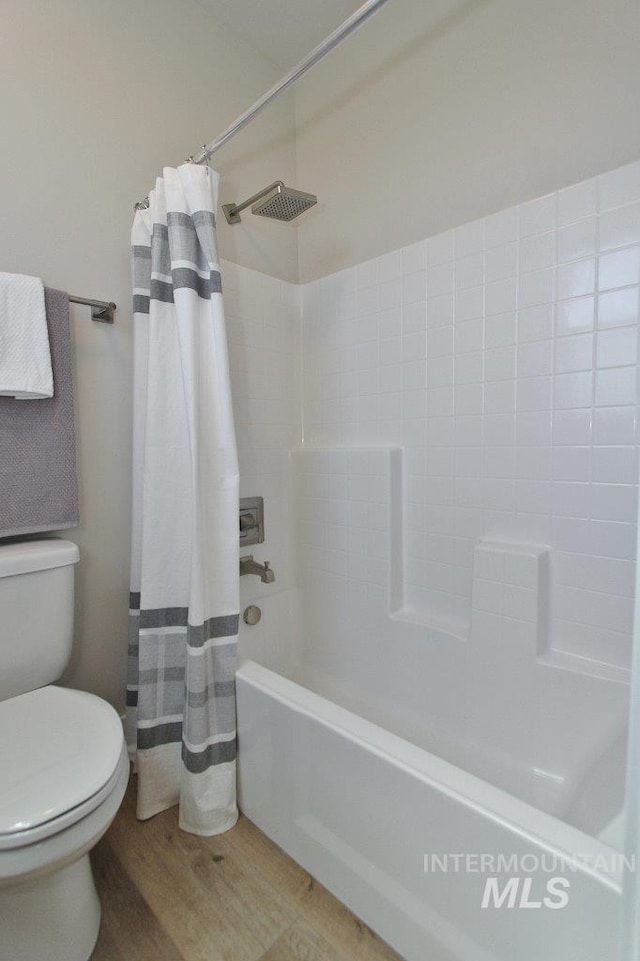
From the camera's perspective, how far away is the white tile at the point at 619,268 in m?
1.15

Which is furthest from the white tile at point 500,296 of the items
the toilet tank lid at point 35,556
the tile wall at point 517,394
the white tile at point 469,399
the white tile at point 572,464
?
the toilet tank lid at point 35,556

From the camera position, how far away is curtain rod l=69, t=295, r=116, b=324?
4.51 ft

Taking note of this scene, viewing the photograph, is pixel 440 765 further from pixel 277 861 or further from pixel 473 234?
pixel 473 234

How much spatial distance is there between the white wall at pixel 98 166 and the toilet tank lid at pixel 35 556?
0.17m

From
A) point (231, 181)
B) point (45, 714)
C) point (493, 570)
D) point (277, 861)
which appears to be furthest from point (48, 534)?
point (231, 181)

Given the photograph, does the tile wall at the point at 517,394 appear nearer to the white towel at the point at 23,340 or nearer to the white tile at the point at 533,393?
the white tile at the point at 533,393

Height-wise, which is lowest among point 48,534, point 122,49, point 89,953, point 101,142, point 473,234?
point 89,953

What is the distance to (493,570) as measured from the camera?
54.1 inches

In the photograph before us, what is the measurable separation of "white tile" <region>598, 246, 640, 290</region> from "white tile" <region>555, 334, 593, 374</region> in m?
0.14

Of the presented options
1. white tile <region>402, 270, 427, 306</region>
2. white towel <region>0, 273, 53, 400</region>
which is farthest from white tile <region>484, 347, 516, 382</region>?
white towel <region>0, 273, 53, 400</region>

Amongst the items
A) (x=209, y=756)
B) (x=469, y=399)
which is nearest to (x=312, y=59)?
(x=469, y=399)

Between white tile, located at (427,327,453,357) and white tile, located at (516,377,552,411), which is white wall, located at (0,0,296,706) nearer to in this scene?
white tile, located at (427,327,453,357)

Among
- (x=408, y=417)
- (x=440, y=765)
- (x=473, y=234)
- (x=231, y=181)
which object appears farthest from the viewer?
(x=231, y=181)

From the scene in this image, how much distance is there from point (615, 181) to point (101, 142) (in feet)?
4.89
